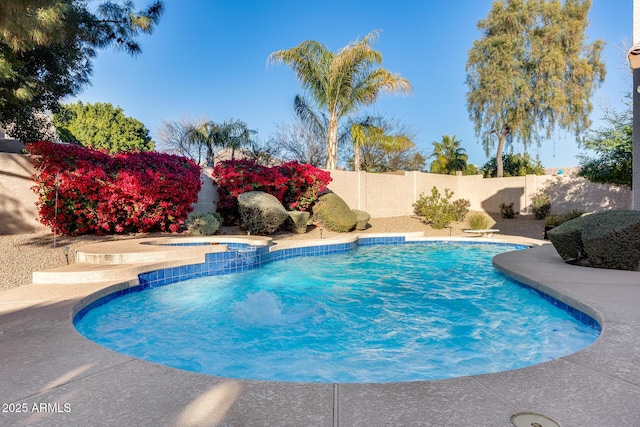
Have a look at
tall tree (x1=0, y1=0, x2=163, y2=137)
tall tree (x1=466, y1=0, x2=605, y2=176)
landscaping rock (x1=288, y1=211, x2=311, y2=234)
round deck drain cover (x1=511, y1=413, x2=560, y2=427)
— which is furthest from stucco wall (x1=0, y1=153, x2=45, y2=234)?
tall tree (x1=466, y1=0, x2=605, y2=176)

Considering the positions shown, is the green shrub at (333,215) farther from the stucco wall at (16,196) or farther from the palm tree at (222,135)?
the palm tree at (222,135)

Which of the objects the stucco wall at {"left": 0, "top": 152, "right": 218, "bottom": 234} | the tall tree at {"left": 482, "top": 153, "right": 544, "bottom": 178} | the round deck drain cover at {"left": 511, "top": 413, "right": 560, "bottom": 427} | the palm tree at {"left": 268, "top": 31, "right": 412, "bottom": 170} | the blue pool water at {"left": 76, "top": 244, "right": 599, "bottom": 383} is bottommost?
the blue pool water at {"left": 76, "top": 244, "right": 599, "bottom": 383}

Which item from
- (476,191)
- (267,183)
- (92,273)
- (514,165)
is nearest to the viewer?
(92,273)

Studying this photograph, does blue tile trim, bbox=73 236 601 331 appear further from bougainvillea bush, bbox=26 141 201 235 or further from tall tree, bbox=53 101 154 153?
tall tree, bbox=53 101 154 153

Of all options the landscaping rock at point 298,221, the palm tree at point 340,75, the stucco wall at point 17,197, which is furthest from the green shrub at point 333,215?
the stucco wall at point 17,197

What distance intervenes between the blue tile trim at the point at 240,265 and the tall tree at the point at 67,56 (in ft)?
17.3

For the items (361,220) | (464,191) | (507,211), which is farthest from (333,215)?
(464,191)

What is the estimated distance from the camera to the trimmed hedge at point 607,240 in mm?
5316

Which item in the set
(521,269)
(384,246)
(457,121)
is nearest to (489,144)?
(457,121)

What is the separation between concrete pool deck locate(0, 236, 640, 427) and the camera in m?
1.70

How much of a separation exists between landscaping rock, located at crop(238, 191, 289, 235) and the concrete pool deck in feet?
25.0

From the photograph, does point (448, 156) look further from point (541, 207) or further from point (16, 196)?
point (16, 196)

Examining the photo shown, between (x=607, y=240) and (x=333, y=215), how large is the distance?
7.83 metres

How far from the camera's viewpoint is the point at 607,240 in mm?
5449
